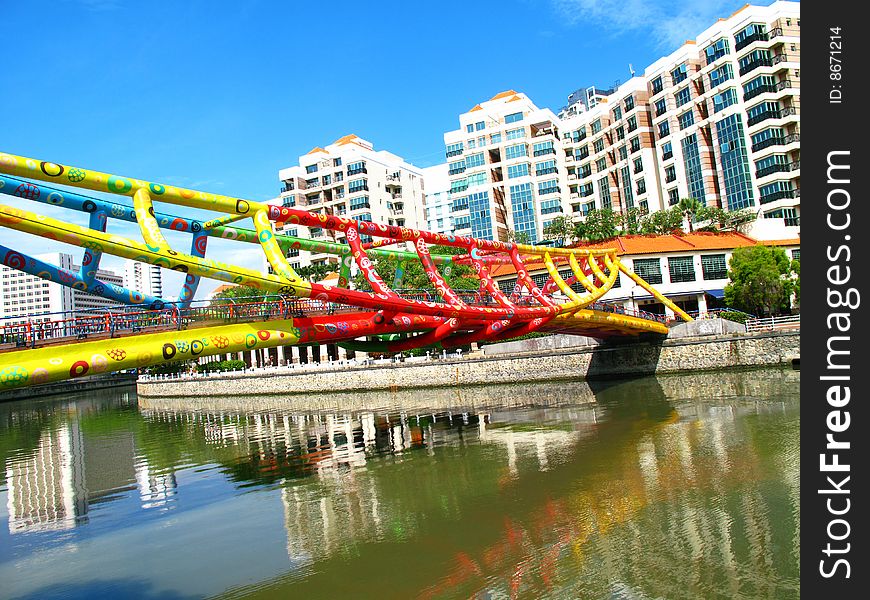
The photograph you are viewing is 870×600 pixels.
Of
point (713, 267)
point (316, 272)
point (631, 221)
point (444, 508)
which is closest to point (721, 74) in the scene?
point (631, 221)

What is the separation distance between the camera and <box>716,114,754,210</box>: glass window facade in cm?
5922

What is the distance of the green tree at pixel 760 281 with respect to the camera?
4603 centimetres

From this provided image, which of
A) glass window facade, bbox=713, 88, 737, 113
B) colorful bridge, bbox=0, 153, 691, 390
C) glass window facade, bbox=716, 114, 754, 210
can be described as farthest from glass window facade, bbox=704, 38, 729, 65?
colorful bridge, bbox=0, 153, 691, 390

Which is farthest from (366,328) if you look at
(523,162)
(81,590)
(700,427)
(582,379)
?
(523,162)

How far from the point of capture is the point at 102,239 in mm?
13766

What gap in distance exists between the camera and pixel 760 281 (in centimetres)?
4597

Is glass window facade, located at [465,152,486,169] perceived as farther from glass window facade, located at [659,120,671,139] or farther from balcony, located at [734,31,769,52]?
balcony, located at [734,31,769,52]

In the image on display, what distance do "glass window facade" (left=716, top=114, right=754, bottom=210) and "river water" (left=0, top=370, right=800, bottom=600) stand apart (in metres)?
34.4

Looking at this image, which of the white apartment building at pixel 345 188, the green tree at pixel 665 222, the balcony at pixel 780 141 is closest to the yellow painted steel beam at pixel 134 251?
the green tree at pixel 665 222

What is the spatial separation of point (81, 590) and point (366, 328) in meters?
9.79

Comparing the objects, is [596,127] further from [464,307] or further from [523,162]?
[464,307]

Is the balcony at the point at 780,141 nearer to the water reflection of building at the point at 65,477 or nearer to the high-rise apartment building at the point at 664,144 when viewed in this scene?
the high-rise apartment building at the point at 664,144

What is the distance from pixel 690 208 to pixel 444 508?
52.1m

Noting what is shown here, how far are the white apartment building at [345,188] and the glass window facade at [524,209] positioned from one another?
19.6 m
